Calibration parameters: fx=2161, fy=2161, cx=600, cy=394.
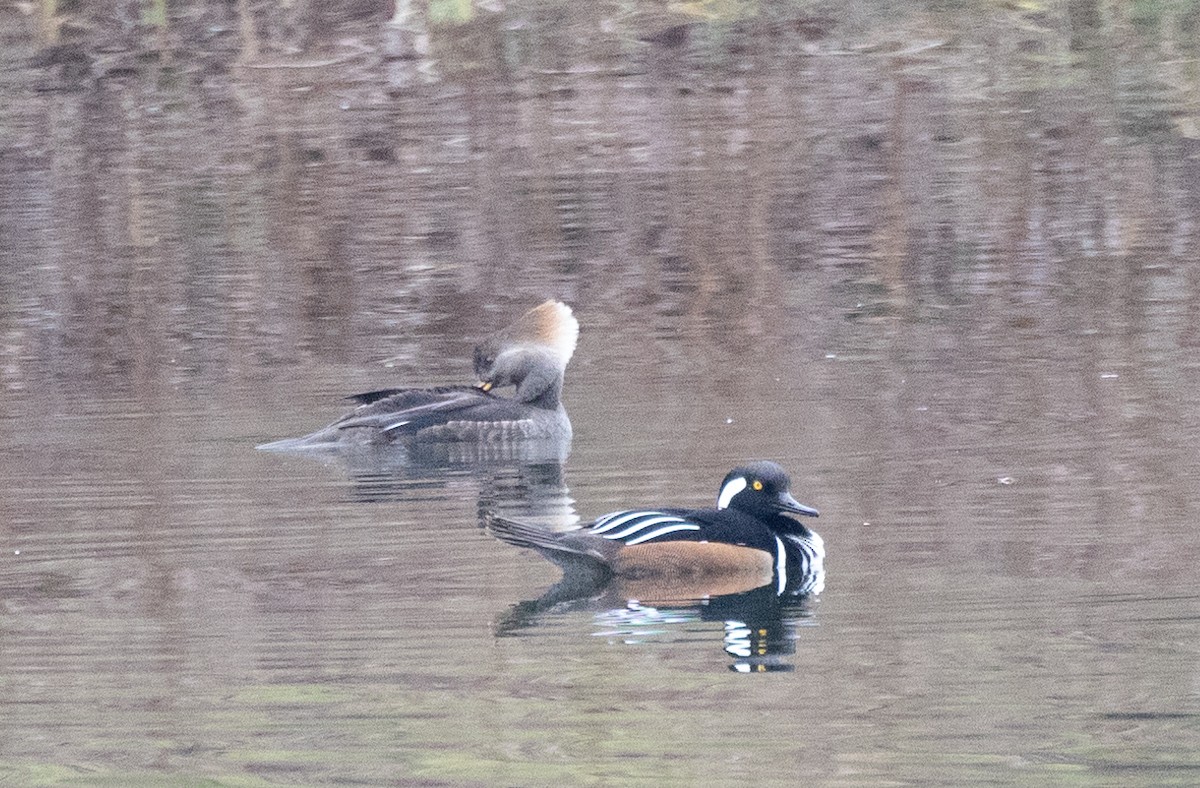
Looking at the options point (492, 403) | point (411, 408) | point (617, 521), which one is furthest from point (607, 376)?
point (617, 521)

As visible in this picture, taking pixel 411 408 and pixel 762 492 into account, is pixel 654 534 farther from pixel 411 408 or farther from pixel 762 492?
pixel 411 408

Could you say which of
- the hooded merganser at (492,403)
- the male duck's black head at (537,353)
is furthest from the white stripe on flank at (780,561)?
the male duck's black head at (537,353)

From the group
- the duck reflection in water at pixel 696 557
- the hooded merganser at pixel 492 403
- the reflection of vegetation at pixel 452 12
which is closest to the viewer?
the duck reflection in water at pixel 696 557

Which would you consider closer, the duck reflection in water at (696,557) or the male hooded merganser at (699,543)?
the duck reflection in water at (696,557)

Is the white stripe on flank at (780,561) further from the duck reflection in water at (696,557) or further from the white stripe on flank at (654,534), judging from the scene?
the white stripe on flank at (654,534)

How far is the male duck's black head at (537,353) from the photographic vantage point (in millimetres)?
10477

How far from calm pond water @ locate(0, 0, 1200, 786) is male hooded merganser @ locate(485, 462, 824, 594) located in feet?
0.47

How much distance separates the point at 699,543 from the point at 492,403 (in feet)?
11.8

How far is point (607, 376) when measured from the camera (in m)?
11.2

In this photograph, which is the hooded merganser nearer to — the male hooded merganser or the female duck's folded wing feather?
the female duck's folded wing feather

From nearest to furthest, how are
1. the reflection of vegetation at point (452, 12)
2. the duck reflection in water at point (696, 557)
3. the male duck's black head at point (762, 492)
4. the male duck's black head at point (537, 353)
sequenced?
the duck reflection in water at point (696, 557) → the male duck's black head at point (762, 492) → the male duck's black head at point (537, 353) → the reflection of vegetation at point (452, 12)

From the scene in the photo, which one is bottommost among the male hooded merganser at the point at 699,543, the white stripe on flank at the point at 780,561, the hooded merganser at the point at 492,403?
the hooded merganser at the point at 492,403

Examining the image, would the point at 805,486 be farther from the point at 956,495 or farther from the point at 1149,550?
the point at 1149,550

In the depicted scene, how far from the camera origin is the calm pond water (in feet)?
17.9
